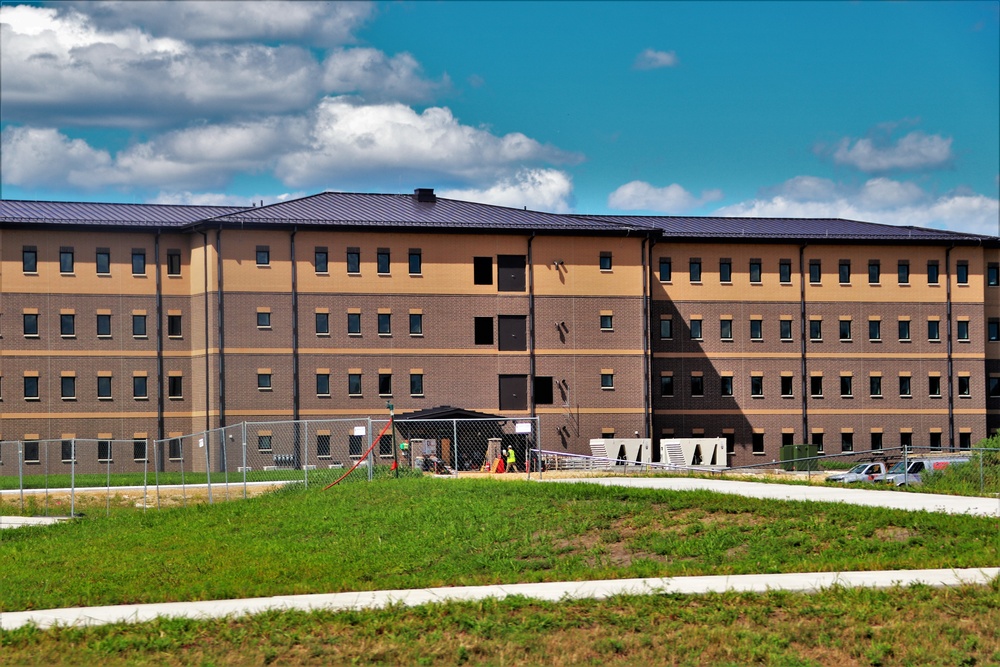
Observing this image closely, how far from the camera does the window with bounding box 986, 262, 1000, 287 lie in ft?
234

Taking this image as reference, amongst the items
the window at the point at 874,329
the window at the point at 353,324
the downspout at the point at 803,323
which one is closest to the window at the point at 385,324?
the window at the point at 353,324

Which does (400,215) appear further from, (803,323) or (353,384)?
(803,323)

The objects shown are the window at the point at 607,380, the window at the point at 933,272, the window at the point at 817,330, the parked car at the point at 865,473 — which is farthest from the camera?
the window at the point at 933,272

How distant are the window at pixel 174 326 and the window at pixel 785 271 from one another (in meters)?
30.8

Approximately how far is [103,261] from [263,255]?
761 cm

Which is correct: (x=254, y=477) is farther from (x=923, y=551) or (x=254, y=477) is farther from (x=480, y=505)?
(x=923, y=551)

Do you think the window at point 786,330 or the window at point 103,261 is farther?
the window at point 786,330

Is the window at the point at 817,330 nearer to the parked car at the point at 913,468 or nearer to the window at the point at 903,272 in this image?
the window at the point at 903,272

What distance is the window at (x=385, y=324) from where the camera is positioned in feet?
201

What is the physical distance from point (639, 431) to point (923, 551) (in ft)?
146

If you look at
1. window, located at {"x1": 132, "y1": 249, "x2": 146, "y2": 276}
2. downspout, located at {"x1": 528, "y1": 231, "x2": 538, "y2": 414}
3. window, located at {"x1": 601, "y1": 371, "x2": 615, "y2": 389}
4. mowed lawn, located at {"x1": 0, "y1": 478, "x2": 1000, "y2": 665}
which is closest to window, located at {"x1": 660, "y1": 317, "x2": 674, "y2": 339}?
window, located at {"x1": 601, "y1": 371, "x2": 615, "y2": 389}

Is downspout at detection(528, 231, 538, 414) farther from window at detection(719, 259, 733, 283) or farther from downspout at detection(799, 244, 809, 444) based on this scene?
downspout at detection(799, 244, 809, 444)

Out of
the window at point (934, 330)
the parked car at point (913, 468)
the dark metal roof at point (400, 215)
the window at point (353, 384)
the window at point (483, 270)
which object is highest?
the dark metal roof at point (400, 215)

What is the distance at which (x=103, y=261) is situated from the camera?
60094 mm
